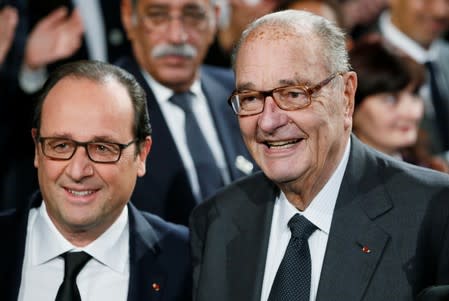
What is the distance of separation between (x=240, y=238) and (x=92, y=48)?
4.92 feet

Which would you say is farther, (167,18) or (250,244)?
(167,18)

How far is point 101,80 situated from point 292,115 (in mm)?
585

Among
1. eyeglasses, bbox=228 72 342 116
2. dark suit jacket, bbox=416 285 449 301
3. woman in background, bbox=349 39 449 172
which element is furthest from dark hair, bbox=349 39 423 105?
dark suit jacket, bbox=416 285 449 301

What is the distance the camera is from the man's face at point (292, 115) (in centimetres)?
249

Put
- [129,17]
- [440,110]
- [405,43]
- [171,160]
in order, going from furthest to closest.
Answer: [405,43] → [440,110] → [129,17] → [171,160]

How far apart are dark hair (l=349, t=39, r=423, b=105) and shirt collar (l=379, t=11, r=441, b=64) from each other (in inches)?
32.5

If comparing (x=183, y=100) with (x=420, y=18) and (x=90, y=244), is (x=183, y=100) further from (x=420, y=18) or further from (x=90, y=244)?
(x=420, y=18)

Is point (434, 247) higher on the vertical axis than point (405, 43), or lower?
lower

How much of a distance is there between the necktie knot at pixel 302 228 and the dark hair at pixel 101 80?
1.73 feet

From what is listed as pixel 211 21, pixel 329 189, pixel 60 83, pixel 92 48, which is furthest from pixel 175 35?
pixel 329 189

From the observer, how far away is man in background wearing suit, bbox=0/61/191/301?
104 inches

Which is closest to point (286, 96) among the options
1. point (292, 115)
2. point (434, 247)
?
point (292, 115)

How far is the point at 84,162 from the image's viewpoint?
263 centimetres

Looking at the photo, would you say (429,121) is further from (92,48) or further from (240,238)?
(240,238)
